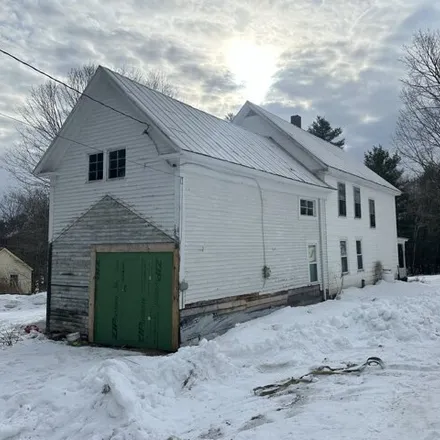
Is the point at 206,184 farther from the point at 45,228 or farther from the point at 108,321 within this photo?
the point at 45,228

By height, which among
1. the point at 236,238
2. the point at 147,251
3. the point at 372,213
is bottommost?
the point at 147,251

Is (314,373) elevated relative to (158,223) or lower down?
lower down

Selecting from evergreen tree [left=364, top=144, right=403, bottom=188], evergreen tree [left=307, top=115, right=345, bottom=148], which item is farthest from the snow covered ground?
evergreen tree [left=307, top=115, right=345, bottom=148]

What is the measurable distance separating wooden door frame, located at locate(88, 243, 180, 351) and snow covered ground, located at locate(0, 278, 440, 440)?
1.18 m

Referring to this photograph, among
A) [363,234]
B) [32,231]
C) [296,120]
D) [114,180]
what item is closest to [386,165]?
[296,120]

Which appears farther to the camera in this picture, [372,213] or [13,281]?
[13,281]

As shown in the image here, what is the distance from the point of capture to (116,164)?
1116 cm

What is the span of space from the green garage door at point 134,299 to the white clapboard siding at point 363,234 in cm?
868

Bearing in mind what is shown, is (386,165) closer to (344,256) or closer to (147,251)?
(344,256)

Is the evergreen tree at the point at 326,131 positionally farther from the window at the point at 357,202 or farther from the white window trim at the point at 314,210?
the white window trim at the point at 314,210

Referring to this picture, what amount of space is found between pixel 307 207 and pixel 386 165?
29.1m

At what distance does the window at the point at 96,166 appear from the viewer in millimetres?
11523

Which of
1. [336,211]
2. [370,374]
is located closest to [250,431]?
[370,374]

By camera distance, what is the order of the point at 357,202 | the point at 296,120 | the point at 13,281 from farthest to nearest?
the point at 13,281, the point at 296,120, the point at 357,202
